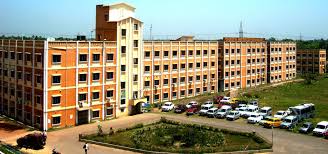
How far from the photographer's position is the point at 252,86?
106750 mm

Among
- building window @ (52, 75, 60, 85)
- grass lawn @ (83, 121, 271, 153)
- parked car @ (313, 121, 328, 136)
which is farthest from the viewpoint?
building window @ (52, 75, 60, 85)

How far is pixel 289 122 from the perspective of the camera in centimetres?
5638

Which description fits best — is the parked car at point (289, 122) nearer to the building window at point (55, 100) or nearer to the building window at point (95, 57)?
the building window at point (95, 57)

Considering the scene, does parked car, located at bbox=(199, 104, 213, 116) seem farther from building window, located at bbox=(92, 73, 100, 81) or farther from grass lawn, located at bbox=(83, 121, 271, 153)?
building window, located at bbox=(92, 73, 100, 81)

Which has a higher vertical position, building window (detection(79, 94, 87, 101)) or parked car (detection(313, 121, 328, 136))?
building window (detection(79, 94, 87, 101))

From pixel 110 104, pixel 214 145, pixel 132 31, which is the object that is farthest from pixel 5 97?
pixel 214 145

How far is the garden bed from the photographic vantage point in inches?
1738

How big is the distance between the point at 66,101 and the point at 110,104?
8.00 m

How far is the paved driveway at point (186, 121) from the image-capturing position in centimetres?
4503

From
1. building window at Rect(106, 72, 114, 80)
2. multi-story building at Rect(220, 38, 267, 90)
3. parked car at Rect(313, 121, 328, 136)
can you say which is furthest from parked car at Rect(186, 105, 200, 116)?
multi-story building at Rect(220, 38, 267, 90)

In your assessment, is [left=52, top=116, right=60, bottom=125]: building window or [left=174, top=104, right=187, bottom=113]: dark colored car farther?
[left=174, top=104, right=187, bottom=113]: dark colored car

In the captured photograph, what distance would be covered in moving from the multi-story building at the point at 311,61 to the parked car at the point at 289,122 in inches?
3631

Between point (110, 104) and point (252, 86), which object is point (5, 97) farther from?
point (252, 86)

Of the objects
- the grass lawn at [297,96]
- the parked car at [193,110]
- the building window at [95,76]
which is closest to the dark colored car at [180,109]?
the parked car at [193,110]
